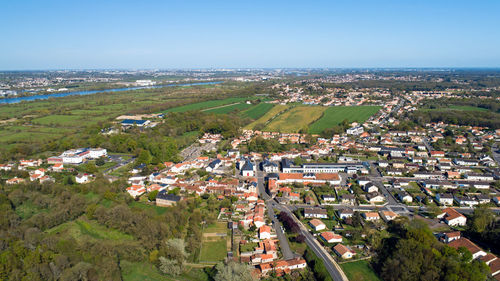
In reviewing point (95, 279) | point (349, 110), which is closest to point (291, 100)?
point (349, 110)

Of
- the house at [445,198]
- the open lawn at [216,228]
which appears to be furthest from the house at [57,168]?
the house at [445,198]

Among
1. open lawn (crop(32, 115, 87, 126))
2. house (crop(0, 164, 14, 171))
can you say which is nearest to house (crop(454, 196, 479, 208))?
house (crop(0, 164, 14, 171))

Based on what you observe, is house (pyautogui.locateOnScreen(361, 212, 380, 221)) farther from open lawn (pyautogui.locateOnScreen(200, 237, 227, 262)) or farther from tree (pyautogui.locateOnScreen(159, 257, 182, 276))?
tree (pyautogui.locateOnScreen(159, 257, 182, 276))

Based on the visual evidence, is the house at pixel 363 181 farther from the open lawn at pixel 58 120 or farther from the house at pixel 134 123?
the open lawn at pixel 58 120

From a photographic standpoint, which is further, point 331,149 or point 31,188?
point 331,149

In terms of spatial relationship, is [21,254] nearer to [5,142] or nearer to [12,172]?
[12,172]

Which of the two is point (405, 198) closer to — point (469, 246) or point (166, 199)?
point (469, 246)
